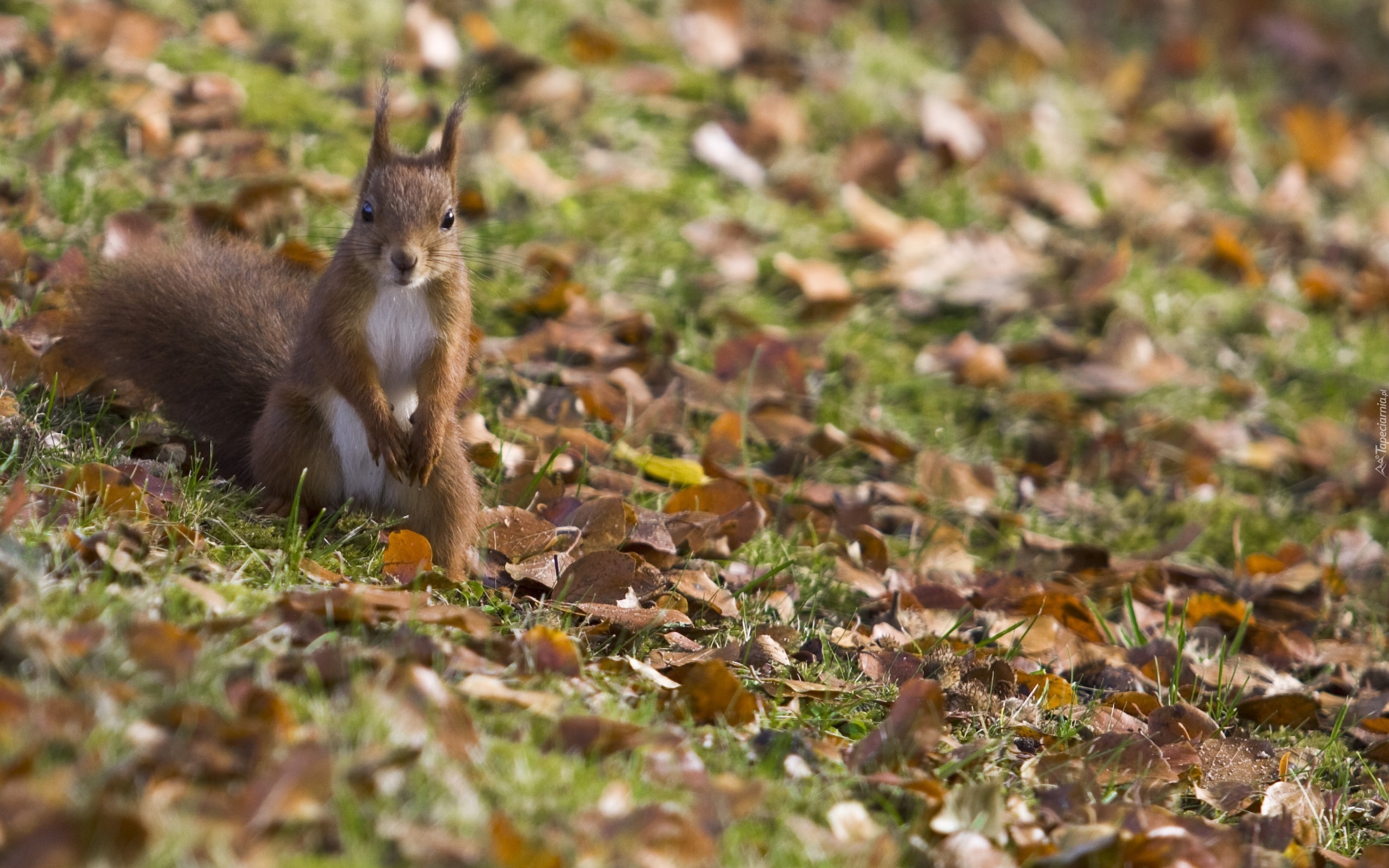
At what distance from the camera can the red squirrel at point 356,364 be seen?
2760 mm

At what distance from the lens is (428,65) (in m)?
5.16

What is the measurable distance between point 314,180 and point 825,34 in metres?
3.01

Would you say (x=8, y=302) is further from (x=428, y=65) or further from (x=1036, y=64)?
(x=1036, y=64)

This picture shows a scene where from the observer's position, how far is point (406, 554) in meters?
2.71

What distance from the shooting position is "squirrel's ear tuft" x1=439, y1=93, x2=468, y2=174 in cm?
293

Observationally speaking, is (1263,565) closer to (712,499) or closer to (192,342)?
(712,499)

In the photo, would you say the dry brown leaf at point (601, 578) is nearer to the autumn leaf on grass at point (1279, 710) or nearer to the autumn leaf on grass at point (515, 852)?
the autumn leaf on grass at point (515, 852)

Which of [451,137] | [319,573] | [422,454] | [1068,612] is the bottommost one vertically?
[1068,612]

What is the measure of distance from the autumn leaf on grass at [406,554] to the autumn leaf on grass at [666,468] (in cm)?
92

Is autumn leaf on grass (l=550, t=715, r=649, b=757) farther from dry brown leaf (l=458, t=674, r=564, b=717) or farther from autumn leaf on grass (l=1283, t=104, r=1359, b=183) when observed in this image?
autumn leaf on grass (l=1283, t=104, r=1359, b=183)

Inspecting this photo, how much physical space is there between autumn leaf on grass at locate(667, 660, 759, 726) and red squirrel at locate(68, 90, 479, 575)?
622 mm

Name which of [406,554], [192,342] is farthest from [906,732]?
[192,342]

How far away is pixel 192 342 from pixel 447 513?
69cm

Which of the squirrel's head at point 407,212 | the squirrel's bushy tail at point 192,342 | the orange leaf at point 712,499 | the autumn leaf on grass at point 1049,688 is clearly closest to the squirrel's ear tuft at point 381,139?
the squirrel's head at point 407,212
